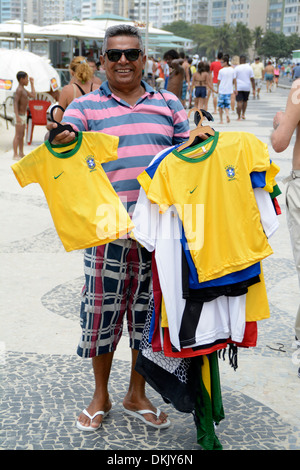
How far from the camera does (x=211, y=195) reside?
271cm

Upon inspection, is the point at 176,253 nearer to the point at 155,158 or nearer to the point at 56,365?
the point at 155,158

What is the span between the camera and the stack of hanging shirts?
270 cm

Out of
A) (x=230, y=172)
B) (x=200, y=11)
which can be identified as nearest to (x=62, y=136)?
Answer: (x=230, y=172)

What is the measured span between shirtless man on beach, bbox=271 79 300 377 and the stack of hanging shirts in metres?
0.70

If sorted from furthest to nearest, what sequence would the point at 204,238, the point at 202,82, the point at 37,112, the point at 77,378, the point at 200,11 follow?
the point at 200,11 → the point at 202,82 → the point at 37,112 → the point at 77,378 → the point at 204,238

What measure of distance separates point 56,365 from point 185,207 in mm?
1478

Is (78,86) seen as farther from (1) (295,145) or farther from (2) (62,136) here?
(2) (62,136)

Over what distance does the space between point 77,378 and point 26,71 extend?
11248 mm

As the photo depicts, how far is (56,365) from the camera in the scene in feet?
12.1

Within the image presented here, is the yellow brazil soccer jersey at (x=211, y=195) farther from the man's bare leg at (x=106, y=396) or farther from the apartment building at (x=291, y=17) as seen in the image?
the apartment building at (x=291, y=17)

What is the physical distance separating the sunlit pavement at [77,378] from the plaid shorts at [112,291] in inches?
16.1

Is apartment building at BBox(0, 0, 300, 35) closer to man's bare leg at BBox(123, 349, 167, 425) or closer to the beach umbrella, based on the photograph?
the beach umbrella

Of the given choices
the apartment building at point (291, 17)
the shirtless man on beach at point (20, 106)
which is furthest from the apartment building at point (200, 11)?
the shirtless man on beach at point (20, 106)

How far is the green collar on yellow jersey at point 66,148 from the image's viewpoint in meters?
2.75
